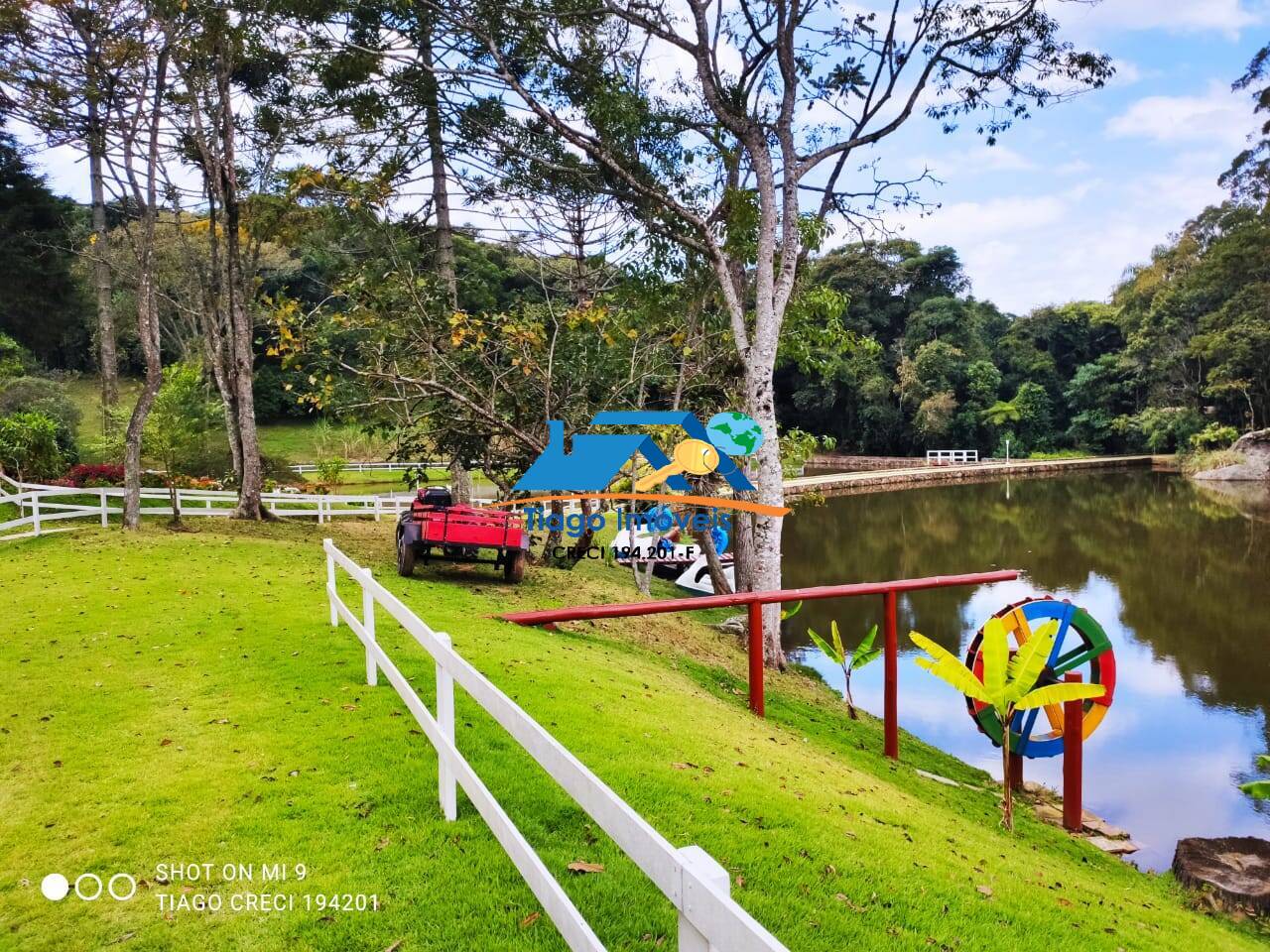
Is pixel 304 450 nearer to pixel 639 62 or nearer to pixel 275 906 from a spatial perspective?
pixel 639 62

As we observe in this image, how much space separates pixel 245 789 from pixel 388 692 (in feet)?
4.78

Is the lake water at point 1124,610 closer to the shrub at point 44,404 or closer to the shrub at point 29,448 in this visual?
the shrub at point 29,448

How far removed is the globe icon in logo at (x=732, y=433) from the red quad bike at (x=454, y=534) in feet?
11.6

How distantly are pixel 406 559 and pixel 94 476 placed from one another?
14.3 meters

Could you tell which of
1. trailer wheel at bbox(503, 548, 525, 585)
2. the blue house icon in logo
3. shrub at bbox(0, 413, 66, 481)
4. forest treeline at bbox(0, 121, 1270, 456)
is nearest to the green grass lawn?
forest treeline at bbox(0, 121, 1270, 456)

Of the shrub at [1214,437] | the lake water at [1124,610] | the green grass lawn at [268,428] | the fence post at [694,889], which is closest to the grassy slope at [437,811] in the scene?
the fence post at [694,889]

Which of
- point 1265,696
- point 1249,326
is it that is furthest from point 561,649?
point 1249,326

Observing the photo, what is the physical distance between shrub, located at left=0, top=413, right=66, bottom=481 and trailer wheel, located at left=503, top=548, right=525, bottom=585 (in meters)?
14.7

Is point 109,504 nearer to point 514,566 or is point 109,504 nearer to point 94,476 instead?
point 94,476

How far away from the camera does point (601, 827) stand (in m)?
2.00

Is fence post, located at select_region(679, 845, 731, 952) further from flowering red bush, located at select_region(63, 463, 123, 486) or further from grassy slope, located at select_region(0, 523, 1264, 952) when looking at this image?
flowering red bush, located at select_region(63, 463, 123, 486)

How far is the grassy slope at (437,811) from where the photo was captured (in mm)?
2934

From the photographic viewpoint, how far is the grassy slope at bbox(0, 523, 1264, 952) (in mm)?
2934

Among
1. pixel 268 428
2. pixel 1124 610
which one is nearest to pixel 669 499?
pixel 1124 610
